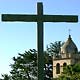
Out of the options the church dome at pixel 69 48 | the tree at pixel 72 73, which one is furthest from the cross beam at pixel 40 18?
the church dome at pixel 69 48

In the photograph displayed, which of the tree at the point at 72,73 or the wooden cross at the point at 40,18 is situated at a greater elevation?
the wooden cross at the point at 40,18

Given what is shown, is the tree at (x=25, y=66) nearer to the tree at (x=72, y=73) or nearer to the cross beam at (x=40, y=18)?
the tree at (x=72, y=73)

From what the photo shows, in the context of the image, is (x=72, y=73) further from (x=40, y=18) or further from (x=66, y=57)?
(x=40, y=18)

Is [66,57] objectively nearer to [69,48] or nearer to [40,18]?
[69,48]

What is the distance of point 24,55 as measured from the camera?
7606cm

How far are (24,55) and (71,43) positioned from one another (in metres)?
10.8

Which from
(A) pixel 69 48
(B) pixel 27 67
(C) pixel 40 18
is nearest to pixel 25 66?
(B) pixel 27 67

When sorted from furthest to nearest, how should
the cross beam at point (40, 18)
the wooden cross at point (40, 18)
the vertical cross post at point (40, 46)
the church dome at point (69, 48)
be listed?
the church dome at point (69, 48)
the cross beam at point (40, 18)
the wooden cross at point (40, 18)
the vertical cross post at point (40, 46)

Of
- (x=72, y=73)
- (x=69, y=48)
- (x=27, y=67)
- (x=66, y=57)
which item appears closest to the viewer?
(x=72, y=73)

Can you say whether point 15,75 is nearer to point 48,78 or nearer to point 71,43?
point 48,78

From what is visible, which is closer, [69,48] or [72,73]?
[72,73]

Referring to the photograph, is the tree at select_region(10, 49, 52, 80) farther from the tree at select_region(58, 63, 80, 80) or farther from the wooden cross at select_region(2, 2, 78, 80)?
the wooden cross at select_region(2, 2, 78, 80)

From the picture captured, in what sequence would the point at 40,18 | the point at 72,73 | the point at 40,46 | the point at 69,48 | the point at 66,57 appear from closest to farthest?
the point at 40,46, the point at 40,18, the point at 72,73, the point at 66,57, the point at 69,48

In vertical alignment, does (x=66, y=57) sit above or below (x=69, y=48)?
below
